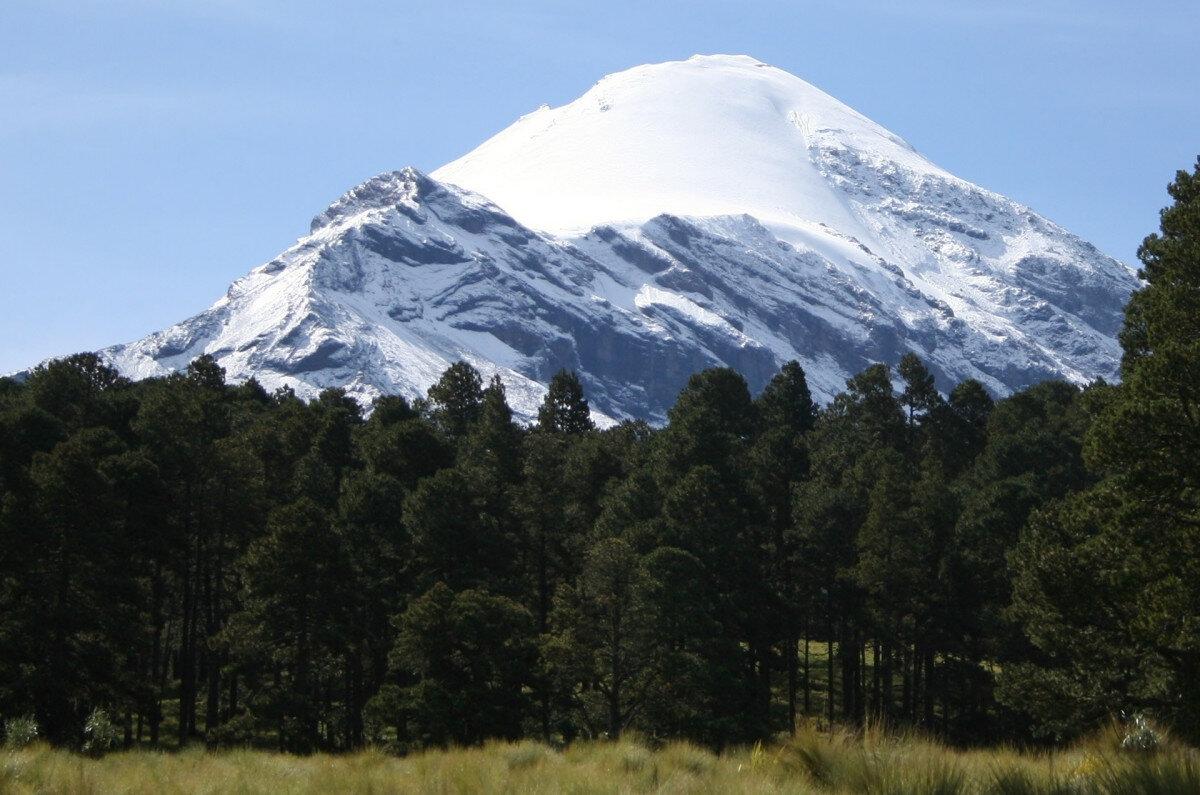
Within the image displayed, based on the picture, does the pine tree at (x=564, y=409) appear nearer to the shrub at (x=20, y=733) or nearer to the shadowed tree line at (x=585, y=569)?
the shadowed tree line at (x=585, y=569)

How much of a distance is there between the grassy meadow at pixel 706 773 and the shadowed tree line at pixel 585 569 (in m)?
9.74

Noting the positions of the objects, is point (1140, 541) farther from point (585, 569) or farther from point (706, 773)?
point (585, 569)

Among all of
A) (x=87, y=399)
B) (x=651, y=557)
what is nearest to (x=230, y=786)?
(x=651, y=557)

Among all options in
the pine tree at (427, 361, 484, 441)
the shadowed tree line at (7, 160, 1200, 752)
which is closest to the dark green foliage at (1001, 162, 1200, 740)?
the shadowed tree line at (7, 160, 1200, 752)

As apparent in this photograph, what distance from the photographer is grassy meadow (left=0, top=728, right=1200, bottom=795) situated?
11.3 metres

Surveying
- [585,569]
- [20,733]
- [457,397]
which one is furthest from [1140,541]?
[457,397]

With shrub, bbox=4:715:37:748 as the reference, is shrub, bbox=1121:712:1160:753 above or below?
above

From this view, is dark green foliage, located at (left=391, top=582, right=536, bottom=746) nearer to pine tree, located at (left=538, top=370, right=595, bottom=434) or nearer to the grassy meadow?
the grassy meadow

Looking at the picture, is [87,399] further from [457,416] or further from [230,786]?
[230,786]

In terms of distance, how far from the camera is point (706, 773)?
1261 centimetres

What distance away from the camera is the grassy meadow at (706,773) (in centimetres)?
1134

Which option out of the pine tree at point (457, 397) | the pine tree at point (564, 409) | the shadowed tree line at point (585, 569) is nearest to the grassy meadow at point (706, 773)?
the shadowed tree line at point (585, 569)

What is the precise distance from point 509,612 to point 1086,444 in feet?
78.8

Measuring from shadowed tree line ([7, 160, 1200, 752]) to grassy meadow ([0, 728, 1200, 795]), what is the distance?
9743 millimetres
